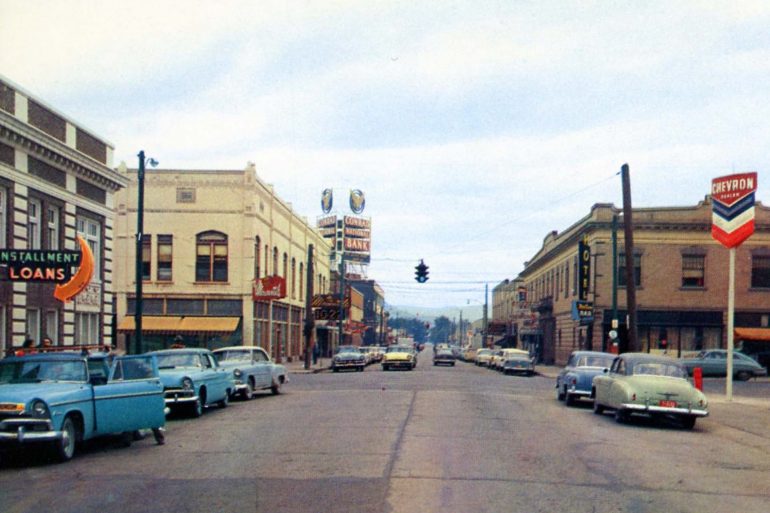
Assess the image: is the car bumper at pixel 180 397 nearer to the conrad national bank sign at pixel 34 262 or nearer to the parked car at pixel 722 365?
the conrad national bank sign at pixel 34 262

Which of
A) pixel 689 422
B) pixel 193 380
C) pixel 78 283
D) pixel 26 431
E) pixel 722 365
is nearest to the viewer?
pixel 26 431

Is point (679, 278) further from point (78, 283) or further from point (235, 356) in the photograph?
point (78, 283)

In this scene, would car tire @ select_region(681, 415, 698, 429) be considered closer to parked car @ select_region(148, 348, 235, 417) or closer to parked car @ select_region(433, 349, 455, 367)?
parked car @ select_region(148, 348, 235, 417)

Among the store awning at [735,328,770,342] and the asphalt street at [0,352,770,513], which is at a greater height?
the store awning at [735,328,770,342]

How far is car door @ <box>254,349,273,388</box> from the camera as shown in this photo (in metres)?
26.0

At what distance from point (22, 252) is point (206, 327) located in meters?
28.2

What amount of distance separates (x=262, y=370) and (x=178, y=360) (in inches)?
198

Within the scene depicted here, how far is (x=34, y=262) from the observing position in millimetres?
22531

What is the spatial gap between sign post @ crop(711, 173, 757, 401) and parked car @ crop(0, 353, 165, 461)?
1906cm

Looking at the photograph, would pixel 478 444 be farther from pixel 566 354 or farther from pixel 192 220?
pixel 566 354

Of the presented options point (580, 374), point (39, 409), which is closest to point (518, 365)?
point (580, 374)

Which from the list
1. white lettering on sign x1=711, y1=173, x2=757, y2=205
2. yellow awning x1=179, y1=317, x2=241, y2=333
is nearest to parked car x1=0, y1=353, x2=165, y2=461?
white lettering on sign x1=711, y1=173, x2=757, y2=205

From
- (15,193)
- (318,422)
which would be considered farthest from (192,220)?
(318,422)

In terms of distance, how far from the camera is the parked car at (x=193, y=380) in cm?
1975
